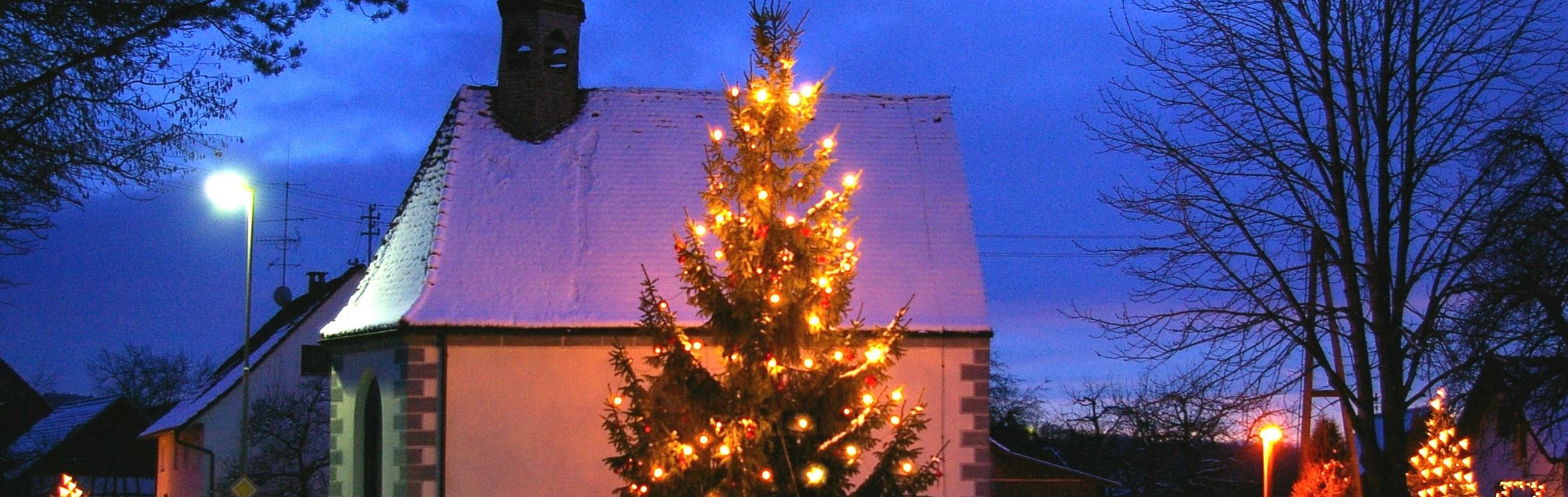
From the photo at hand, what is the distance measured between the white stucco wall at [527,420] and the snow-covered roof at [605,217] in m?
0.40

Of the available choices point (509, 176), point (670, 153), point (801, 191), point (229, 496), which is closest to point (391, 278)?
point (509, 176)

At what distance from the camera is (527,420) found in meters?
15.5

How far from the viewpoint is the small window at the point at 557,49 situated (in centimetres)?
1869

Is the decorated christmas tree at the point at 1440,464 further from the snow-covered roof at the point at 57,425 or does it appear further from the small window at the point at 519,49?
the snow-covered roof at the point at 57,425

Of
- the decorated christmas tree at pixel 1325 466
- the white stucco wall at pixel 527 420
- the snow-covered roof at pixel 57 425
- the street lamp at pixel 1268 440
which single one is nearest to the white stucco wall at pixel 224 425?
the snow-covered roof at pixel 57 425

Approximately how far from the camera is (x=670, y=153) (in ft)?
58.8

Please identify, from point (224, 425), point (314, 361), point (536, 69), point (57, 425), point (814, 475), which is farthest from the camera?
point (57, 425)

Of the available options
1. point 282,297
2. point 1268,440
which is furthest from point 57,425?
point 1268,440

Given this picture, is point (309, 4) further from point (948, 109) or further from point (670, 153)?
point (948, 109)

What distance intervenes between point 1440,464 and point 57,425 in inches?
1550

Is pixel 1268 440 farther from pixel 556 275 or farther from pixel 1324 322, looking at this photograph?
pixel 556 275

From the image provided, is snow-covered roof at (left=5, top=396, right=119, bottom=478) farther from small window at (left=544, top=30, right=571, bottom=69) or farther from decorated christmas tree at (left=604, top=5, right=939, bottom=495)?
decorated christmas tree at (left=604, top=5, right=939, bottom=495)

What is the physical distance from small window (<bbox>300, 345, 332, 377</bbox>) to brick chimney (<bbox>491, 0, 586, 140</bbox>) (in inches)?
705

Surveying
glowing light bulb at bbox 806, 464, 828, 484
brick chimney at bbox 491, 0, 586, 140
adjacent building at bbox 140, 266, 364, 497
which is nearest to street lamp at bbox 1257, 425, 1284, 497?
glowing light bulb at bbox 806, 464, 828, 484
